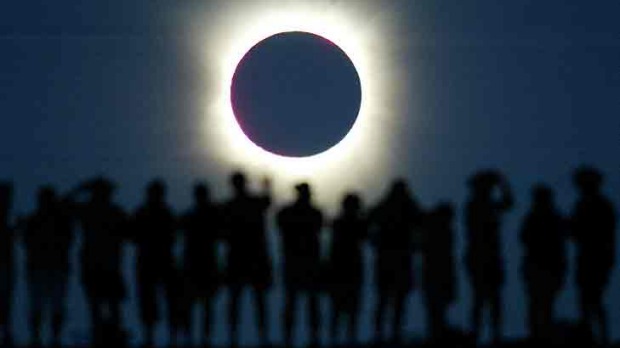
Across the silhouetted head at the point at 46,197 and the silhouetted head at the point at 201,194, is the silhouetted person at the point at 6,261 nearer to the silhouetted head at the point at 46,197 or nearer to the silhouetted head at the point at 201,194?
the silhouetted head at the point at 46,197

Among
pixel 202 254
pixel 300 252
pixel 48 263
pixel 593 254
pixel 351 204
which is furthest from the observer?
pixel 351 204

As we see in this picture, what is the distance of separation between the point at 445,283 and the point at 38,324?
5.46 meters

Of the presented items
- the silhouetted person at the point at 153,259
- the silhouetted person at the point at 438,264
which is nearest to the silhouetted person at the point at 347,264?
the silhouetted person at the point at 438,264

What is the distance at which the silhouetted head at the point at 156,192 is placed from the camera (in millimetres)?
13258

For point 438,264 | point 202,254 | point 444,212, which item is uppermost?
point 444,212

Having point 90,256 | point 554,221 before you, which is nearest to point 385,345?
point 554,221

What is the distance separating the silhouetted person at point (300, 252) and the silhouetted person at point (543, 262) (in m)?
2.74

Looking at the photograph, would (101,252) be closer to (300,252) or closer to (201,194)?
(201,194)

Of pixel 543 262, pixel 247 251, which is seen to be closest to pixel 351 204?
pixel 247 251

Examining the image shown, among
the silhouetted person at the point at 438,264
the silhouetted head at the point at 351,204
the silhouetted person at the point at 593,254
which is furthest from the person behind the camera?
the silhouetted head at the point at 351,204

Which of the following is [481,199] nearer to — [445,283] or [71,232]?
[445,283]

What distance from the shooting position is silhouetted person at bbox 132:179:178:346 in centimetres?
1292

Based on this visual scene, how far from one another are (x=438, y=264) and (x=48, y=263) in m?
5.20

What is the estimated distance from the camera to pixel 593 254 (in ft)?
41.6
